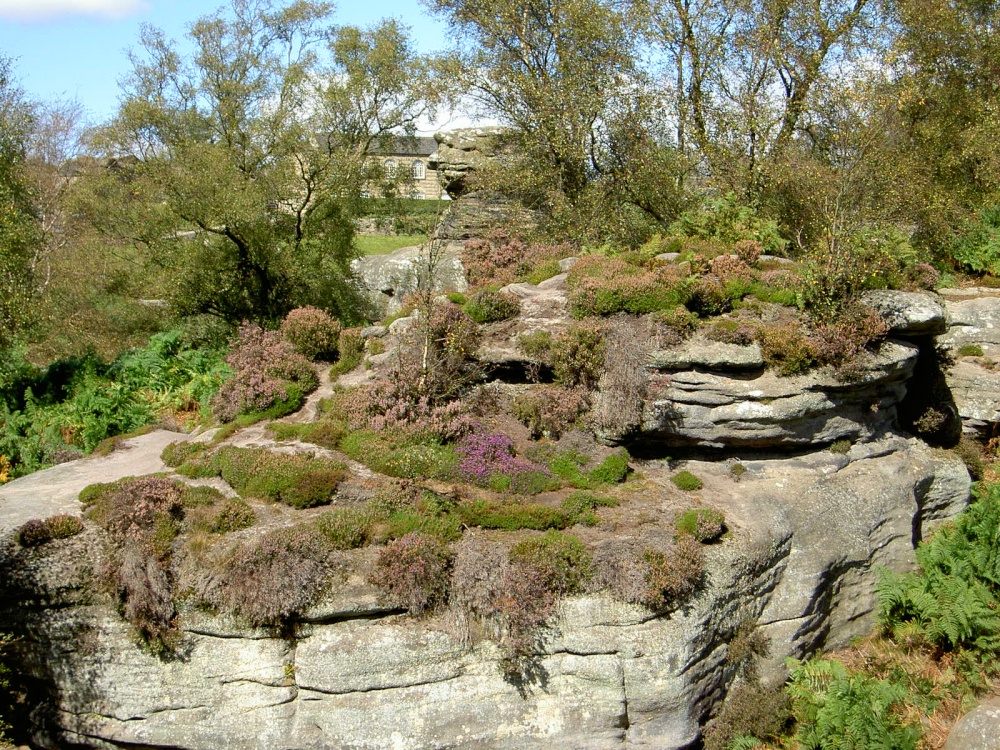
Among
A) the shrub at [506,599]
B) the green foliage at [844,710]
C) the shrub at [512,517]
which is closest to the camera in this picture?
the green foliage at [844,710]

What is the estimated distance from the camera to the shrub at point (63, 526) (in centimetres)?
1311

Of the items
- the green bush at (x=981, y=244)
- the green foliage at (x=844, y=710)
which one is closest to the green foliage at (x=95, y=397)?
the green foliage at (x=844, y=710)

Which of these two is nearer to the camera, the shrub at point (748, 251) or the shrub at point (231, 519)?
the shrub at point (231, 519)

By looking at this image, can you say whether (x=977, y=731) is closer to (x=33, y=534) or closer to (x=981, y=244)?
(x=33, y=534)

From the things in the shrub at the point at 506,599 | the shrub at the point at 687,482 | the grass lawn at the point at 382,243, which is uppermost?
the grass lawn at the point at 382,243

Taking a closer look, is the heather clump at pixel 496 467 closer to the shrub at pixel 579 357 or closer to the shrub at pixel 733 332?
the shrub at pixel 579 357

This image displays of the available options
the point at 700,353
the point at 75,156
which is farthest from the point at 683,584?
the point at 75,156

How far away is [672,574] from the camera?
41.3 feet

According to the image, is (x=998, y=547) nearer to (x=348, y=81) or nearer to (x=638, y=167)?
(x=638, y=167)

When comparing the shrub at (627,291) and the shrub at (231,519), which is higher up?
the shrub at (627,291)

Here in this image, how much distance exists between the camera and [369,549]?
13070 millimetres

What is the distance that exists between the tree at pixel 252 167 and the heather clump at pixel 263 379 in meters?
5.01

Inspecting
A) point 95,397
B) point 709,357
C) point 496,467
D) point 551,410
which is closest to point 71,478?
point 95,397

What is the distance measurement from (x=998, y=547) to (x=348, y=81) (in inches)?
Result: 955
